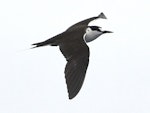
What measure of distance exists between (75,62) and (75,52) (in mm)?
276

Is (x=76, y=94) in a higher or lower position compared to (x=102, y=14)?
lower

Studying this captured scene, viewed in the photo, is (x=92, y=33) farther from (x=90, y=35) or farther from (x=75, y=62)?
(x=75, y=62)

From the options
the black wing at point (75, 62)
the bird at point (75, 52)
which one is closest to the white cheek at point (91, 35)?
the bird at point (75, 52)

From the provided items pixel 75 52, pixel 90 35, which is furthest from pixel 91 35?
pixel 75 52

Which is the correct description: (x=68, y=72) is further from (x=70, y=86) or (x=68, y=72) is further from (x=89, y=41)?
(x=89, y=41)

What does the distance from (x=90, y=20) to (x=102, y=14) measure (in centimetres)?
122

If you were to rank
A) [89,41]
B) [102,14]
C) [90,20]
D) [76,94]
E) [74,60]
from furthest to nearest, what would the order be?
[102,14] < [90,20] < [89,41] < [74,60] < [76,94]

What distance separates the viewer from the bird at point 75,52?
1195 cm

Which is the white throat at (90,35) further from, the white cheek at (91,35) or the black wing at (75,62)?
the black wing at (75,62)

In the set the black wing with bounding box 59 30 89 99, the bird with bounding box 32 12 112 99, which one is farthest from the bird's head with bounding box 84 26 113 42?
the black wing with bounding box 59 30 89 99

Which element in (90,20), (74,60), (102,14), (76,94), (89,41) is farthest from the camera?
(102,14)

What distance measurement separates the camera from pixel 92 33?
14.1 metres

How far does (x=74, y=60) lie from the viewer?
496 inches

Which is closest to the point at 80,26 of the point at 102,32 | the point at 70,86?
the point at 102,32
